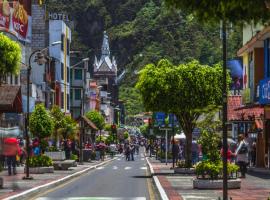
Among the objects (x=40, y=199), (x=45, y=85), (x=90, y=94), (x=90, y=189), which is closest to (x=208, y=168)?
(x=90, y=189)

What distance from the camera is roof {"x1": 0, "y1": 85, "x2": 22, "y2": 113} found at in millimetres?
31047

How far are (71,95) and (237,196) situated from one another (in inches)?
3103

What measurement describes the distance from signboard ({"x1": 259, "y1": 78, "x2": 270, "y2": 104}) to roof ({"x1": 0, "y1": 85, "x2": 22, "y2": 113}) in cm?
1135

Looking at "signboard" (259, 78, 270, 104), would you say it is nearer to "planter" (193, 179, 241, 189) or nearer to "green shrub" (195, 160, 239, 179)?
"green shrub" (195, 160, 239, 179)

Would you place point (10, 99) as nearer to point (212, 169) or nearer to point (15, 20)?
point (212, 169)

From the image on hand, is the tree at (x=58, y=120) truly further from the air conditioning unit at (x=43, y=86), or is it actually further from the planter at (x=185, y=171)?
the air conditioning unit at (x=43, y=86)

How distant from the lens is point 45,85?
75.6 metres

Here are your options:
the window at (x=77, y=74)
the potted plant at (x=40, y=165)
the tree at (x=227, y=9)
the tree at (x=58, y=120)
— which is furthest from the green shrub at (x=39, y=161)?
the window at (x=77, y=74)

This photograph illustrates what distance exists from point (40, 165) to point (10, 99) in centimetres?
379

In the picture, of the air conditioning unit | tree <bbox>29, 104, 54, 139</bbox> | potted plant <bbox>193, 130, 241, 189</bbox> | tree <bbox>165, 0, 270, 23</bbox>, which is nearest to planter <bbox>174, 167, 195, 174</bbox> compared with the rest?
potted plant <bbox>193, 130, 241, 189</bbox>

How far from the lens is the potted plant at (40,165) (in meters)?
36.6

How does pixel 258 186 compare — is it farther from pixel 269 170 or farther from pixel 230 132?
pixel 230 132

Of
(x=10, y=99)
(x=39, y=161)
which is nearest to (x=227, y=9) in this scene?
(x=10, y=99)

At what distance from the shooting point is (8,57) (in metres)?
23.6
